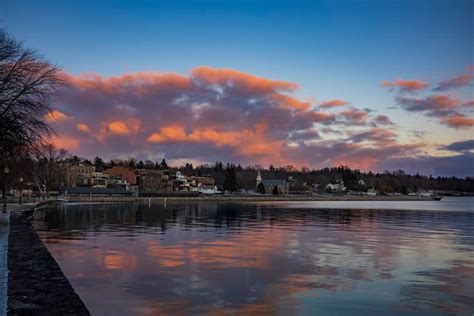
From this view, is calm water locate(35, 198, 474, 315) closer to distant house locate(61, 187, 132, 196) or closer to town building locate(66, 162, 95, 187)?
distant house locate(61, 187, 132, 196)

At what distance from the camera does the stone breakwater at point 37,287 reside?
11.1 metres

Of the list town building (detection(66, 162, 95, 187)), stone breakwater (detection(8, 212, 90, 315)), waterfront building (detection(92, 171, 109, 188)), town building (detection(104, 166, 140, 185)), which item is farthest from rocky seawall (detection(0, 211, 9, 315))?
town building (detection(104, 166, 140, 185))

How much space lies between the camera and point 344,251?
80.9 feet

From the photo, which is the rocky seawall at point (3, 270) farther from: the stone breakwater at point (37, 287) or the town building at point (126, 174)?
the town building at point (126, 174)

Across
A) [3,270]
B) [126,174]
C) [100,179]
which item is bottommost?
[3,270]

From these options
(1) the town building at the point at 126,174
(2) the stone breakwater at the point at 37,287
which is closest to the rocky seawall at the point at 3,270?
(2) the stone breakwater at the point at 37,287

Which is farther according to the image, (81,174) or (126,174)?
(126,174)

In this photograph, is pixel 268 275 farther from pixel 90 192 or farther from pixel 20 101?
pixel 90 192

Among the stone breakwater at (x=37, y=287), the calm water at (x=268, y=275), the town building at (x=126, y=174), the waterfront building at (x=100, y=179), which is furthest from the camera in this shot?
the town building at (x=126, y=174)

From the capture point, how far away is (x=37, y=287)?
13.4 m

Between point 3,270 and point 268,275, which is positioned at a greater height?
point 3,270

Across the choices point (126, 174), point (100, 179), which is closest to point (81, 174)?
point (100, 179)

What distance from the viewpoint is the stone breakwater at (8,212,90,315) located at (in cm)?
1109

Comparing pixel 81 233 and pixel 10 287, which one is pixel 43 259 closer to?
pixel 10 287
